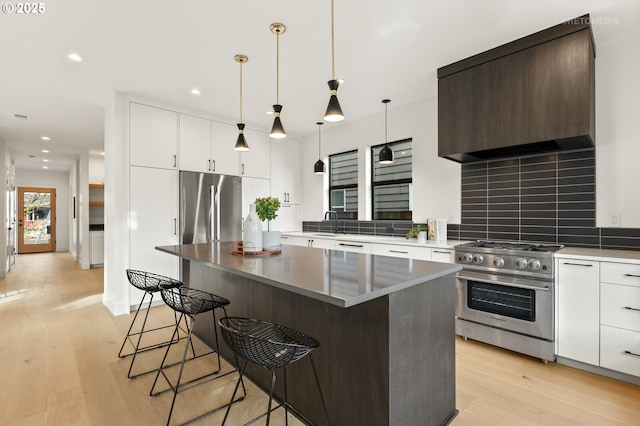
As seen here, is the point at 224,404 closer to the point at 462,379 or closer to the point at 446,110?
the point at 462,379

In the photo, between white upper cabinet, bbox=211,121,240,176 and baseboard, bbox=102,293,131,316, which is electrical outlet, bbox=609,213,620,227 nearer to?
white upper cabinet, bbox=211,121,240,176

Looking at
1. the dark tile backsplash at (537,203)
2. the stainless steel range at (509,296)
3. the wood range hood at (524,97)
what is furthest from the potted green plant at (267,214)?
the dark tile backsplash at (537,203)

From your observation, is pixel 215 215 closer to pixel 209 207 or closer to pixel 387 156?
pixel 209 207

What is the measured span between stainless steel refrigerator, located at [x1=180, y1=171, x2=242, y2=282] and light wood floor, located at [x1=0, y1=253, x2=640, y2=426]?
1521 millimetres

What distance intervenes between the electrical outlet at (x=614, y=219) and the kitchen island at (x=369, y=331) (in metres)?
1.95

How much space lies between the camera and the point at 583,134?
2438 millimetres

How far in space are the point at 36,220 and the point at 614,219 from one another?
13.4 m

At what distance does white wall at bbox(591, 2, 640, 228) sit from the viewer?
265 centimetres

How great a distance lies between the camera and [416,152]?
4215 millimetres

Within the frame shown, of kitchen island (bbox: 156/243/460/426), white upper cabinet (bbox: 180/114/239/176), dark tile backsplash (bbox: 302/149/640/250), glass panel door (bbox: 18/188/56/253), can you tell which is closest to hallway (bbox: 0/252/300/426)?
kitchen island (bbox: 156/243/460/426)

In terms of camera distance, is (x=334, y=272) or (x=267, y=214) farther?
(x=267, y=214)

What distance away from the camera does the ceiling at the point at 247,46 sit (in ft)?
7.57

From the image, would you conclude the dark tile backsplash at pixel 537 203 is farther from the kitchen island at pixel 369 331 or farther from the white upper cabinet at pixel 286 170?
the white upper cabinet at pixel 286 170

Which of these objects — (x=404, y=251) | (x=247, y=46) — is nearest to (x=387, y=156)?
(x=404, y=251)
